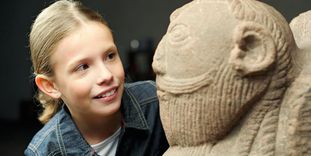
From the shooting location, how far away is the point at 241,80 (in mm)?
1189

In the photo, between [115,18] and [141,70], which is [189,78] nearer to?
[141,70]

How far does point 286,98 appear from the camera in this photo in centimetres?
121

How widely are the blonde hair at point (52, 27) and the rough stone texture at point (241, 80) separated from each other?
41 centimetres

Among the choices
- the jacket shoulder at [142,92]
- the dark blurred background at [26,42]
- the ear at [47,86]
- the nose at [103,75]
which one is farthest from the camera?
the dark blurred background at [26,42]

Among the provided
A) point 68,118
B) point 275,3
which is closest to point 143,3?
point 275,3

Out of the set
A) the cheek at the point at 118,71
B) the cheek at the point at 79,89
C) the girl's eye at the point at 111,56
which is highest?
the girl's eye at the point at 111,56

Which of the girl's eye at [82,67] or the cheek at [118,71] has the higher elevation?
the girl's eye at [82,67]

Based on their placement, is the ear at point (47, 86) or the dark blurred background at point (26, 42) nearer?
the ear at point (47, 86)

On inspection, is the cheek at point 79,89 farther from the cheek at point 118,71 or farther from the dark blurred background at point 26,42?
the dark blurred background at point 26,42

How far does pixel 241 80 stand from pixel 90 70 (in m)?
0.48

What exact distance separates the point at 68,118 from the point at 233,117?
0.65m

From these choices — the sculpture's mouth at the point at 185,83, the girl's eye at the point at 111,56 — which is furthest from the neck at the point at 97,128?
the sculpture's mouth at the point at 185,83

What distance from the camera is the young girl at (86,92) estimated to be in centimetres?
149

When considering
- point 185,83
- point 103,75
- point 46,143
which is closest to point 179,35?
point 185,83
